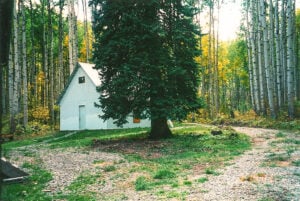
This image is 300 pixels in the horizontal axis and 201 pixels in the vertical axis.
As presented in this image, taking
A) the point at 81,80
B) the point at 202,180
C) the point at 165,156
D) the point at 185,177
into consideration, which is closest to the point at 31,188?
the point at 185,177

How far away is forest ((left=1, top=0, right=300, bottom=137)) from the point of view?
2228cm

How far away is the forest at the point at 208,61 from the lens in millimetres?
22281

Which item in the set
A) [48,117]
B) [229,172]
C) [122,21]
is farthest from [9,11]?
[48,117]

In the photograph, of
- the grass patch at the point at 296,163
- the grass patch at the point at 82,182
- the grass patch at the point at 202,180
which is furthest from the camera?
the grass patch at the point at 296,163

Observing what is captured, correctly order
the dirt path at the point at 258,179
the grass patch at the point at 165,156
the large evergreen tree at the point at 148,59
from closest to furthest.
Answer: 1. the dirt path at the point at 258,179
2. the grass patch at the point at 165,156
3. the large evergreen tree at the point at 148,59

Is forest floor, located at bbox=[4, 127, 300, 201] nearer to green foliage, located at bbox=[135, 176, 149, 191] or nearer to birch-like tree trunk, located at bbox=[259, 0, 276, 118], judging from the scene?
green foliage, located at bbox=[135, 176, 149, 191]

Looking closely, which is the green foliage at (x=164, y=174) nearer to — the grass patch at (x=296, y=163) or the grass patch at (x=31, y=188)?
the grass patch at (x=31, y=188)

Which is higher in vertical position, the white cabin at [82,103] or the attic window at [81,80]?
the attic window at [81,80]

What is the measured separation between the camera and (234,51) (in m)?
58.5

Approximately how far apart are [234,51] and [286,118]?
126 feet

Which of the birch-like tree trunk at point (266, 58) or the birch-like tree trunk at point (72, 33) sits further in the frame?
the birch-like tree trunk at point (72, 33)

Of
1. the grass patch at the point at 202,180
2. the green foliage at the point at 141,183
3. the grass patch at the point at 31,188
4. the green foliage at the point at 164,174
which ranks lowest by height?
the grass patch at the point at 31,188

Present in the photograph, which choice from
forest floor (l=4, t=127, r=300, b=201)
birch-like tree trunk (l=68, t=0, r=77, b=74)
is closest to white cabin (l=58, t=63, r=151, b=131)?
birch-like tree trunk (l=68, t=0, r=77, b=74)

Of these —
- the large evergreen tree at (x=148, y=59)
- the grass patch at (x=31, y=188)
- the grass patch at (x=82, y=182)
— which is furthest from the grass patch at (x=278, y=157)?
the grass patch at (x=31, y=188)
